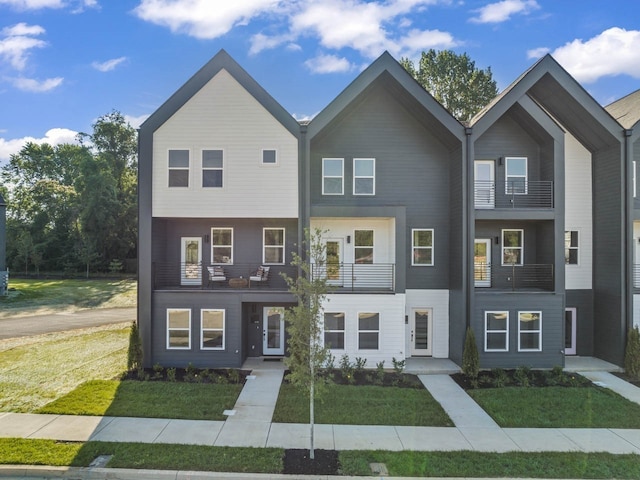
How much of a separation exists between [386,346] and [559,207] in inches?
312

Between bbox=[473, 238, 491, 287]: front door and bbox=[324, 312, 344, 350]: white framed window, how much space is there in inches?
224

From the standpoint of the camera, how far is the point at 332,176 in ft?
45.5

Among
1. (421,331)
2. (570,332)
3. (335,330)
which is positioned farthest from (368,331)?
(570,332)

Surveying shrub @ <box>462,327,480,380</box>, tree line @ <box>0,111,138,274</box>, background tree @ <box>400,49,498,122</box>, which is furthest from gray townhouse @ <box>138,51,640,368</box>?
tree line @ <box>0,111,138,274</box>

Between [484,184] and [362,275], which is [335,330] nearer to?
[362,275]

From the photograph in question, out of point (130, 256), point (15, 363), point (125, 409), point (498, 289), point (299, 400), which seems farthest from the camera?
point (130, 256)

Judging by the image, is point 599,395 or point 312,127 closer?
point 599,395

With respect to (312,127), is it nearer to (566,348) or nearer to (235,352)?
(235,352)

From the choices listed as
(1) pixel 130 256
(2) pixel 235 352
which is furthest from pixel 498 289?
(1) pixel 130 256

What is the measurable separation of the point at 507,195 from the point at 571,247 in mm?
3290

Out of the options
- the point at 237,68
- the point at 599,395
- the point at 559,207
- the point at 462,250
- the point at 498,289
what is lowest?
the point at 599,395

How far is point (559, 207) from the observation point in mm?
12961

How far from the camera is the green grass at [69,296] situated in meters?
25.0

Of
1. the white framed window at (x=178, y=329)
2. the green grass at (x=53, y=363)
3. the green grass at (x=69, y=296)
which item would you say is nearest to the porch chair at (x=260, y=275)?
the white framed window at (x=178, y=329)
